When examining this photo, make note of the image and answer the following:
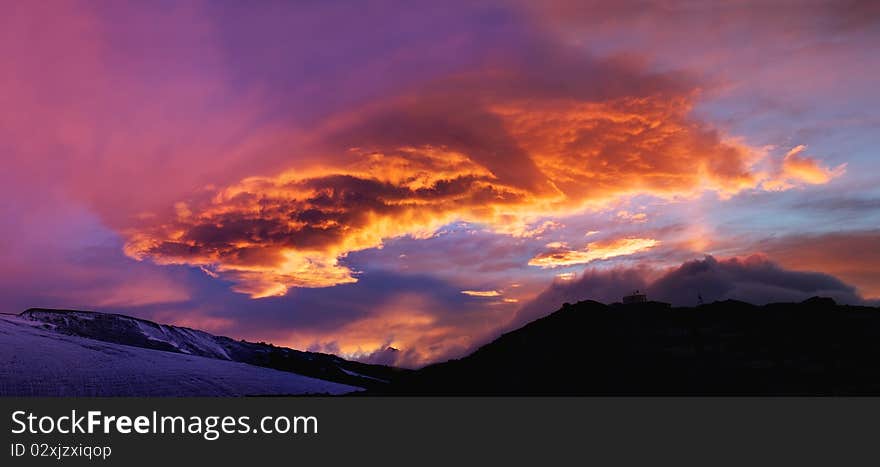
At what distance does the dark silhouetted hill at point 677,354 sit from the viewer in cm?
5453

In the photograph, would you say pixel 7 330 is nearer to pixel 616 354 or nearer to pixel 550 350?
pixel 550 350

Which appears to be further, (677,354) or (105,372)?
(105,372)

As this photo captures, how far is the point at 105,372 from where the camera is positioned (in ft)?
286

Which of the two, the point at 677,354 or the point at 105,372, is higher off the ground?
the point at 105,372

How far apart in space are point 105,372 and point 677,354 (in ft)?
252

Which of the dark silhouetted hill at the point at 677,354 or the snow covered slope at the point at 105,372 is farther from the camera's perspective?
the snow covered slope at the point at 105,372

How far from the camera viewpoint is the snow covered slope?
264 ft

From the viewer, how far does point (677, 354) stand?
193ft

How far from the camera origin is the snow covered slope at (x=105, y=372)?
80375 mm

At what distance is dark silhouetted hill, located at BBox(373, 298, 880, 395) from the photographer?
54.5m

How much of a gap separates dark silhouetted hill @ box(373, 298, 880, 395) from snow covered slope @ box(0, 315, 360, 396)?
134 feet

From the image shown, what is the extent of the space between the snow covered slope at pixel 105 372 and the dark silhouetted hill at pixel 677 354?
134 ft

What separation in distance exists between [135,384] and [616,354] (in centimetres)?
6680

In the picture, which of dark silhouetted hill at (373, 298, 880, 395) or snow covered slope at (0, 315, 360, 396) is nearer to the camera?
dark silhouetted hill at (373, 298, 880, 395)
